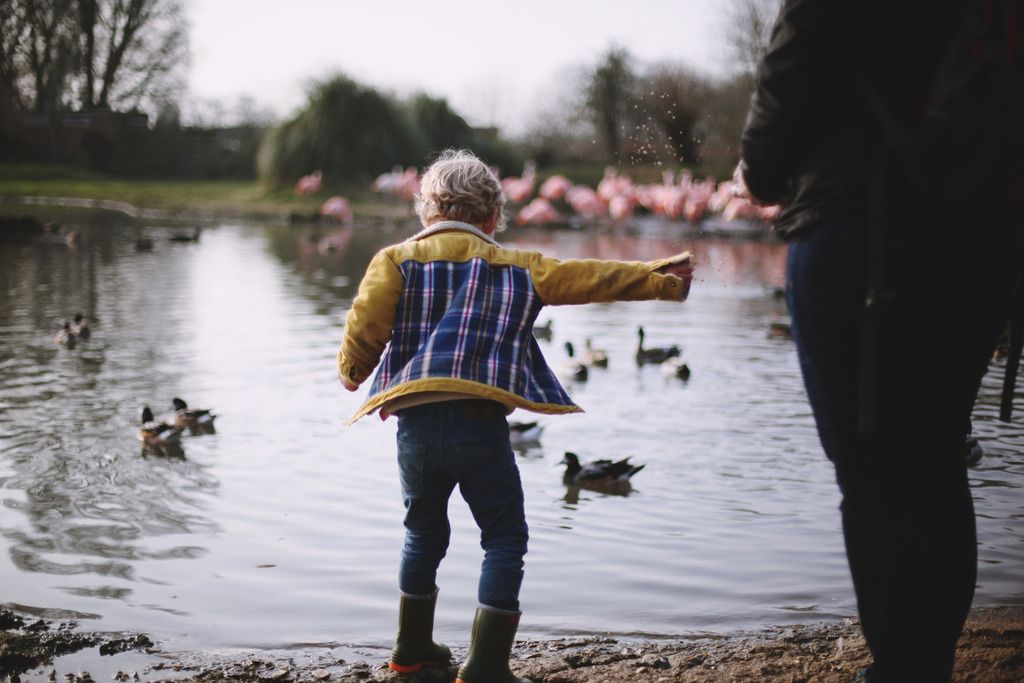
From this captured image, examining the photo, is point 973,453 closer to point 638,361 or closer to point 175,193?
point 638,361

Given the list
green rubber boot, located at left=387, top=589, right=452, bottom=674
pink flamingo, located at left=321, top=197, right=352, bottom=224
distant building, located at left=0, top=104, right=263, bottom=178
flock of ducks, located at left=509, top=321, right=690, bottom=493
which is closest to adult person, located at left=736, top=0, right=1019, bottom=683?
green rubber boot, located at left=387, top=589, right=452, bottom=674

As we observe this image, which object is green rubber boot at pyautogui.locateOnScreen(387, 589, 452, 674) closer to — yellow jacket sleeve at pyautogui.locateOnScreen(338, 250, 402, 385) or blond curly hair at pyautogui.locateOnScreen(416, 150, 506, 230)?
yellow jacket sleeve at pyautogui.locateOnScreen(338, 250, 402, 385)

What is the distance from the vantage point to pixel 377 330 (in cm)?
291

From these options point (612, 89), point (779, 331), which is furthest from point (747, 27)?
point (779, 331)

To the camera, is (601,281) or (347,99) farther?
(347,99)

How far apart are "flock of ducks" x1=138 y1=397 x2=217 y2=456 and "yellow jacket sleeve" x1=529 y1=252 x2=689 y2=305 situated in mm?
3448

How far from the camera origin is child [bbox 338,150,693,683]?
111 inches

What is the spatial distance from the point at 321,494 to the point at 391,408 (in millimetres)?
2264

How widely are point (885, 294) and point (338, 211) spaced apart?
80.9 feet

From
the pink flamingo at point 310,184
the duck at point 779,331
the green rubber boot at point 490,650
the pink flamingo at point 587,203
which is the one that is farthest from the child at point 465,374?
the pink flamingo at point 310,184

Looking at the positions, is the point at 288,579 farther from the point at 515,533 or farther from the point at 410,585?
the point at 515,533

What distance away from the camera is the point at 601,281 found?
2.84 metres

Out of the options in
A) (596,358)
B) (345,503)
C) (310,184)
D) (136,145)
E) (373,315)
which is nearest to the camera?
(373,315)

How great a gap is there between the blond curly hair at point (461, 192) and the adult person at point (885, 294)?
3.15ft
